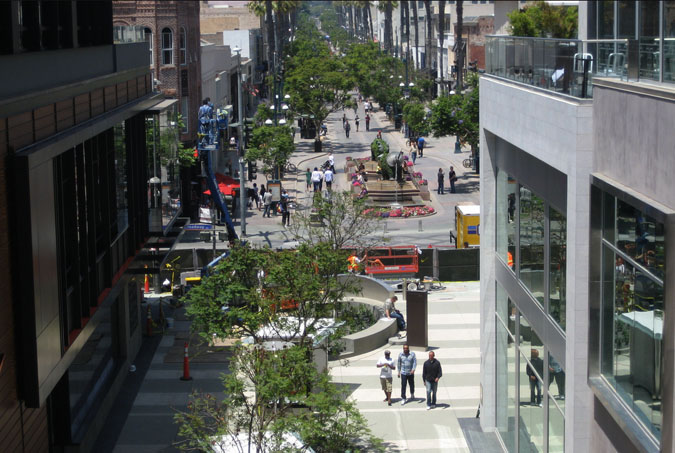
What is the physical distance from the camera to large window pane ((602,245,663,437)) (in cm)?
1138

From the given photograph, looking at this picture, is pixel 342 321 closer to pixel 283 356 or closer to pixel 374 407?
pixel 374 407

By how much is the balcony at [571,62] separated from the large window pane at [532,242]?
6.83 feet

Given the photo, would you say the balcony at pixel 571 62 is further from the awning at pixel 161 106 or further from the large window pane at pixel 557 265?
the awning at pixel 161 106

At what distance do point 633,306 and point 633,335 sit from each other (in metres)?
0.34

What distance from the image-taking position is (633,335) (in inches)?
481

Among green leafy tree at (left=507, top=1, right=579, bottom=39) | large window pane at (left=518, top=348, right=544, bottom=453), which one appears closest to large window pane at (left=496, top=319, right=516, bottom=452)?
large window pane at (left=518, top=348, right=544, bottom=453)

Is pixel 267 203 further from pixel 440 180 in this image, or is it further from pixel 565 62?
pixel 565 62

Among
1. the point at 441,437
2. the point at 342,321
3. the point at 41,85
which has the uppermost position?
the point at 41,85

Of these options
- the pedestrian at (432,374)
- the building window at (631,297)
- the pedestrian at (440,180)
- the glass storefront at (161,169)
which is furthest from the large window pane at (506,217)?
the pedestrian at (440,180)

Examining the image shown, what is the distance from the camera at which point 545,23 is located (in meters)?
59.8

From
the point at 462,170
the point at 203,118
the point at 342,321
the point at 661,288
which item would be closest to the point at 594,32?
the point at 661,288

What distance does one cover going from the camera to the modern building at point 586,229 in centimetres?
1137

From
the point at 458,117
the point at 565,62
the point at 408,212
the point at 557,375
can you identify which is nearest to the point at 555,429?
the point at 557,375

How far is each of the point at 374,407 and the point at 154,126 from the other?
9277 millimetres
